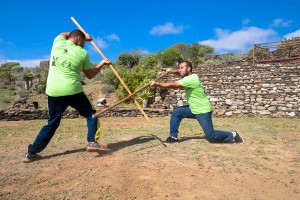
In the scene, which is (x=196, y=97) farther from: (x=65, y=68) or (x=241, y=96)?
(x=241, y=96)

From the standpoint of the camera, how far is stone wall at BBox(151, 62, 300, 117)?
11.6 m

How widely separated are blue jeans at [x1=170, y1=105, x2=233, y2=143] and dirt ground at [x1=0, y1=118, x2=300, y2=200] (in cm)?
17

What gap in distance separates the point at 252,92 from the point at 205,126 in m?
8.15

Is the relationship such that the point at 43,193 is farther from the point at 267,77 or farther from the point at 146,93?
the point at 267,77

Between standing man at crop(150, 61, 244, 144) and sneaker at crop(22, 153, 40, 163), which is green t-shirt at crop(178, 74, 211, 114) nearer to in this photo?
standing man at crop(150, 61, 244, 144)

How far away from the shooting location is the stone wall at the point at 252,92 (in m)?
11.6

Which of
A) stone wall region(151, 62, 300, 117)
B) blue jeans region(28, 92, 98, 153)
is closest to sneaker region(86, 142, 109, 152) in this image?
blue jeans region(28, 92, 98, 153)

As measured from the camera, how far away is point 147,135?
6230 mm

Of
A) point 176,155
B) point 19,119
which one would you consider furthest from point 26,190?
point 19,119

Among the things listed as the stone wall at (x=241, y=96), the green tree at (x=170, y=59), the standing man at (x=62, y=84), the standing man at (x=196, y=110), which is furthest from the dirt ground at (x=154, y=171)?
the green tree at (x=170, y=59)

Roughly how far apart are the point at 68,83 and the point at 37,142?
1027 millimetres

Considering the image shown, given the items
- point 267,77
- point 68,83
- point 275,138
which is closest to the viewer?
point 68,83

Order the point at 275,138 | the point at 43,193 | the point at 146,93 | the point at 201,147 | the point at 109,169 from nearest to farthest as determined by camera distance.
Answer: the point at 43,193, the point at 109,169, the point at 201,147, the point at 275,138, the point at 146,93

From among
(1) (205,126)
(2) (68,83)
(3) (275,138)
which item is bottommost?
(3) (275,138)
